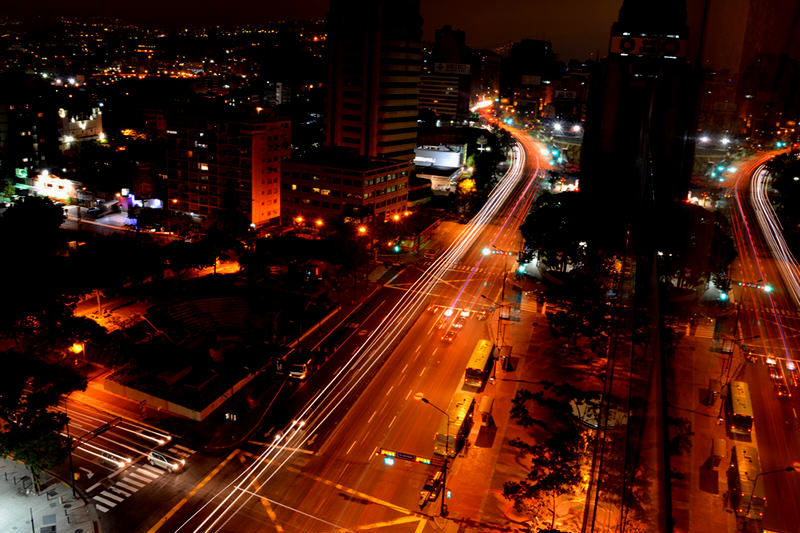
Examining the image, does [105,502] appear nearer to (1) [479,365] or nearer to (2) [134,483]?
(2) [134,483]

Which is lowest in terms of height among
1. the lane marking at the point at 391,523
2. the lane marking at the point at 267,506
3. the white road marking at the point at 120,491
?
the white road marking at the point at 120,491

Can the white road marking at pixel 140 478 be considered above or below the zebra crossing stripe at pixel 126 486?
above

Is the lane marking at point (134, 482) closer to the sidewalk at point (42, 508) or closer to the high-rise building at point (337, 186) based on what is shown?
the sidewalk at point (42, 508)

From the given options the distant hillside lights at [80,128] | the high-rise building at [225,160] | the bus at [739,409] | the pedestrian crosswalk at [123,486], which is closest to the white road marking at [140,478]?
the pedestrian crosswalk at [123,486]

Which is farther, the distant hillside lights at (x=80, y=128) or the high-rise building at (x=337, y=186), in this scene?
the distant hillside lights at (x=80, y=128)

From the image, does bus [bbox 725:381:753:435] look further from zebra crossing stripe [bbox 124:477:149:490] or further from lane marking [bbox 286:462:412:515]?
zebra crossing stripe [bbox 124:477:149:490]

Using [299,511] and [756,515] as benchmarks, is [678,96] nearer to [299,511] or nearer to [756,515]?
[756,515]

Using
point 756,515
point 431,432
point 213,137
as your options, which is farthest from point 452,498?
point 213,137
